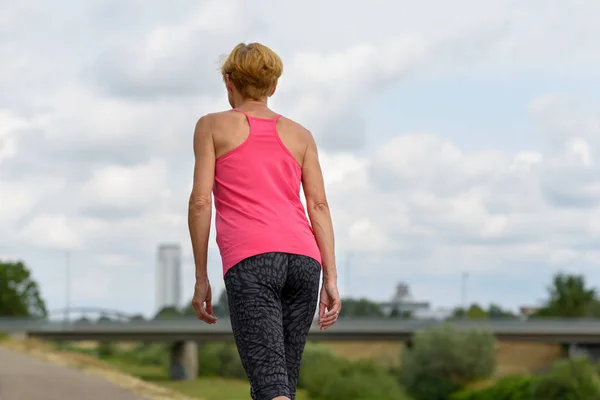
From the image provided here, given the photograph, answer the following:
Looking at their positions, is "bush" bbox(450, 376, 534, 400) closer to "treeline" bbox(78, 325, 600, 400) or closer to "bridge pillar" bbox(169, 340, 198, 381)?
"treeline" bbox(78, 325, 600, 400)

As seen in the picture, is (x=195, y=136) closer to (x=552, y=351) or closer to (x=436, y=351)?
(x=436, y=351)

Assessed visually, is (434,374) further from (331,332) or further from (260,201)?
(260,201)

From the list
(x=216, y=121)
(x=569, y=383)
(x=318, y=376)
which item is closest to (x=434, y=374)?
(x=569, y=383)

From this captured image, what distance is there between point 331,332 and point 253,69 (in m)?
70.8

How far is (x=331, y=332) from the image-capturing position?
7481cm

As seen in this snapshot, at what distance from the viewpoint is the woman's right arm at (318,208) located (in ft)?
15.7

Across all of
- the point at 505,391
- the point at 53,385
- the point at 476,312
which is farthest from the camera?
the point at 476,312

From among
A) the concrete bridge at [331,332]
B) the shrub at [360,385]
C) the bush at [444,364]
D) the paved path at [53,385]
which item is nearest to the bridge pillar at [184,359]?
the concrete bridge at [331,332]

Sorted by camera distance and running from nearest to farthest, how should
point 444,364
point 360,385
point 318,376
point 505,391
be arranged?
1. point 360,385
2. point 318,376
3. point 505,391
4. point 444,364

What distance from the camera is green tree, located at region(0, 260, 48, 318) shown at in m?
102

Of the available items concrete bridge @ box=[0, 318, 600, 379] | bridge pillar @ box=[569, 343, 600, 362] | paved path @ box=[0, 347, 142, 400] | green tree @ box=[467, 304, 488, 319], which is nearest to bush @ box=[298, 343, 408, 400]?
concrete bridge @ box=[0, 318, 600, 379]

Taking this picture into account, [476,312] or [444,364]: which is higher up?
[476,312]

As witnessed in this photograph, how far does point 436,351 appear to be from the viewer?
68000mm

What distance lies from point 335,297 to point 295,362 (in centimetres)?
34
